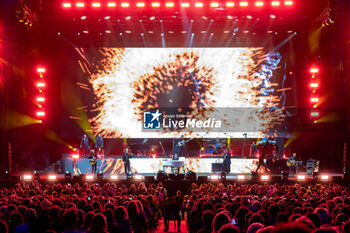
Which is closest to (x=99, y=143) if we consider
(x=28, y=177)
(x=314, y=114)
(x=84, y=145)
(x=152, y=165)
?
(x=84, y=145)

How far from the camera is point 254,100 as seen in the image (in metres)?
20.0

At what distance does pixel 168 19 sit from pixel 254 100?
697cm

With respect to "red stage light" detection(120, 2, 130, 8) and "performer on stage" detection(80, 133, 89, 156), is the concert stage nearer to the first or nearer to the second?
"performer on stage" detection(80, 133, 89, 156)

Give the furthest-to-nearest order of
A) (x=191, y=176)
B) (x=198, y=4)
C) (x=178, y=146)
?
(x=178, y=146), (x=191, y=176), (x=198, y=4)

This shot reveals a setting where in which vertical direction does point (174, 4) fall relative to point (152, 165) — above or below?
above

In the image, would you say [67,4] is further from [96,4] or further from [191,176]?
[191,176]

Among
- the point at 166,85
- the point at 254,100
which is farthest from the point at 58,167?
the point at 254,100

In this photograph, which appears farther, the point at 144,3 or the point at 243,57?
the point at 243,57

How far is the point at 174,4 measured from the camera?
47.9 feet

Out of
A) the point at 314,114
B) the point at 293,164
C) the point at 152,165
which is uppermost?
the point at 314,114

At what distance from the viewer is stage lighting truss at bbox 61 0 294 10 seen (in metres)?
14.5

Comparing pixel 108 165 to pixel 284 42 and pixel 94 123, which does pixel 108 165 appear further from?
pixel 284 42

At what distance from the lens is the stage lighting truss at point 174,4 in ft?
47.6


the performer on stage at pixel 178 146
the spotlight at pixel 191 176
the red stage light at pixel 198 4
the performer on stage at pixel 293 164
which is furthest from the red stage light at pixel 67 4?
the performer on stage at pixel 293 164
